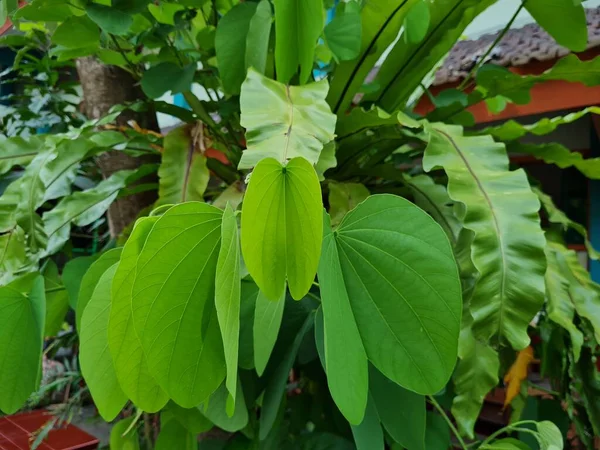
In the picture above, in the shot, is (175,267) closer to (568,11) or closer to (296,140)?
(296,140)

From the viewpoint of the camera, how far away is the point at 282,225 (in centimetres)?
29

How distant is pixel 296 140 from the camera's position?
441 mm

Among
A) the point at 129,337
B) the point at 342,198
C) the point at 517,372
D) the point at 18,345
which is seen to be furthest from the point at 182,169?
the point at 517,372

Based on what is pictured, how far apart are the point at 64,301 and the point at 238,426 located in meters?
0.37

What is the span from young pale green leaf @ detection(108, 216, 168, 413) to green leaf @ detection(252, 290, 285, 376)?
0.09 metres

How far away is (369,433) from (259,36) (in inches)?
17.8

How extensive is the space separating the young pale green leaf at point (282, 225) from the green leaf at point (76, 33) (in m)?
0.55

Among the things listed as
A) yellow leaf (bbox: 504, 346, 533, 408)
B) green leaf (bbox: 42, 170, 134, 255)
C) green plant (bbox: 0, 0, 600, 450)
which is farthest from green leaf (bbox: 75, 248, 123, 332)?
yellow leaf (bbox: 504, 346, 533, 408)

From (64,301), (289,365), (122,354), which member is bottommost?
(64,301)

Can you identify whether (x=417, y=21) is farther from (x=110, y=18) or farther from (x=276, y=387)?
(x=276, y=387)

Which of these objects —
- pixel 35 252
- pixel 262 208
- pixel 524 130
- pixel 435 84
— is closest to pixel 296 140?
pixel 262 208

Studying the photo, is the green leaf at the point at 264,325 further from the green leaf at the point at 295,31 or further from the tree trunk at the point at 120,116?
the tree trunk at the point at 120,116

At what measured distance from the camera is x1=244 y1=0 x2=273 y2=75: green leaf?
600 millimetres

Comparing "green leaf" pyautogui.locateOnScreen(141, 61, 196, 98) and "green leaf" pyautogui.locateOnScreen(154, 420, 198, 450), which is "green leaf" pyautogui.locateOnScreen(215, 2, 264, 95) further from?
"green leaf" pyautogui.locateOnScreen(154, 420, 198, 450)
